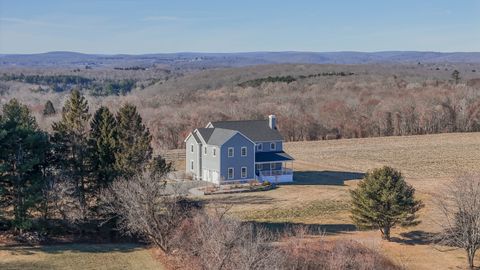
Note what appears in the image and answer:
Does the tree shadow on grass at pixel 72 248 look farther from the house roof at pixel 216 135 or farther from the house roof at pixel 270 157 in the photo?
the house roof at pixel 270 157

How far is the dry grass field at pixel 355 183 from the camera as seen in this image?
3534 centimetres

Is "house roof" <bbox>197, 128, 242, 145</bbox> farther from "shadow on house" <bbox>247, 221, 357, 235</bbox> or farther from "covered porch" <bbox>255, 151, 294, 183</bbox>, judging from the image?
"shadow on house" <bbox>247, 221, 357, 235</bbox>

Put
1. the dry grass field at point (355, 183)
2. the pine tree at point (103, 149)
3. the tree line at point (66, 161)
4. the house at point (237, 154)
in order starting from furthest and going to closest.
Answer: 1. the house at point (237, 154)
2. the pine tree at point (103, 149)
3. the dry grass field at point (355, 183)
4. the tree line at point (66, 161)

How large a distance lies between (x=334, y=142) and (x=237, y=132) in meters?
34.2

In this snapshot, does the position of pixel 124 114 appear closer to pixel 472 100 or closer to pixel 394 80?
pixel 472 100

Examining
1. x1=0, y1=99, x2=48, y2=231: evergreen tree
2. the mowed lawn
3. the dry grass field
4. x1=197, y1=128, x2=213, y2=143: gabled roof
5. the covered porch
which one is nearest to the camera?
the mowed lawn

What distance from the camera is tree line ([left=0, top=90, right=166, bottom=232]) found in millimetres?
35062

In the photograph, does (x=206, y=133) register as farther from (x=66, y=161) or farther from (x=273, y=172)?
(x=66, y=161)

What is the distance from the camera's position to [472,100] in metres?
105

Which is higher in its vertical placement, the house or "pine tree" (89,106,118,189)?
"pine tree" (89,106,118,189)

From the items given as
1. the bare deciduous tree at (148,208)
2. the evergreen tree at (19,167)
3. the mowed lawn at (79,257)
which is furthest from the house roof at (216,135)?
the evergreen tree at (19,167)

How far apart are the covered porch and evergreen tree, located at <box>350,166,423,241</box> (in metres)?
19.1

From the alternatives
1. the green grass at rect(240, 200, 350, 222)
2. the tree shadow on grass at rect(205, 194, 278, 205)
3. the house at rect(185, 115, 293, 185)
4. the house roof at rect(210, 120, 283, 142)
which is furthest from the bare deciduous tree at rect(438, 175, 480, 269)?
the house roof at rect(210, 120, 283, 142)

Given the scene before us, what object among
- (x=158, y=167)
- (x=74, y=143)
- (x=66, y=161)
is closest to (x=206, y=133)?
→ (x=158, y=167)
